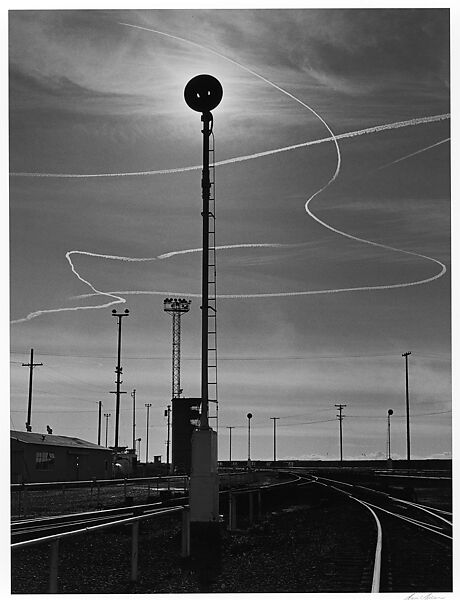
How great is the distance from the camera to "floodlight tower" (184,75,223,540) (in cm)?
1500

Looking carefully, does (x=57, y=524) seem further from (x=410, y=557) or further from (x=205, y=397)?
(x=410, y=557)

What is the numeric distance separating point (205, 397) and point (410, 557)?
4.35 meters

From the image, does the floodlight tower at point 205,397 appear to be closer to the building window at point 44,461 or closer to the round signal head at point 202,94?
the round signal head at point 202,94

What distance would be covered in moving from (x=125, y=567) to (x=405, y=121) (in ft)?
31.9

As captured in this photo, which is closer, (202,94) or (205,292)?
(205,292)

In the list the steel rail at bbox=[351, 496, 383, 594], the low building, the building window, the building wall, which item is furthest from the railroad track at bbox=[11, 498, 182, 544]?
the building window

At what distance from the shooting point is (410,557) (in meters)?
13.8

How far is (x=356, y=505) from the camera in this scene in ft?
88.3

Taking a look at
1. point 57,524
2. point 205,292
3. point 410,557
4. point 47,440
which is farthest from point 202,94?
point 47,440
